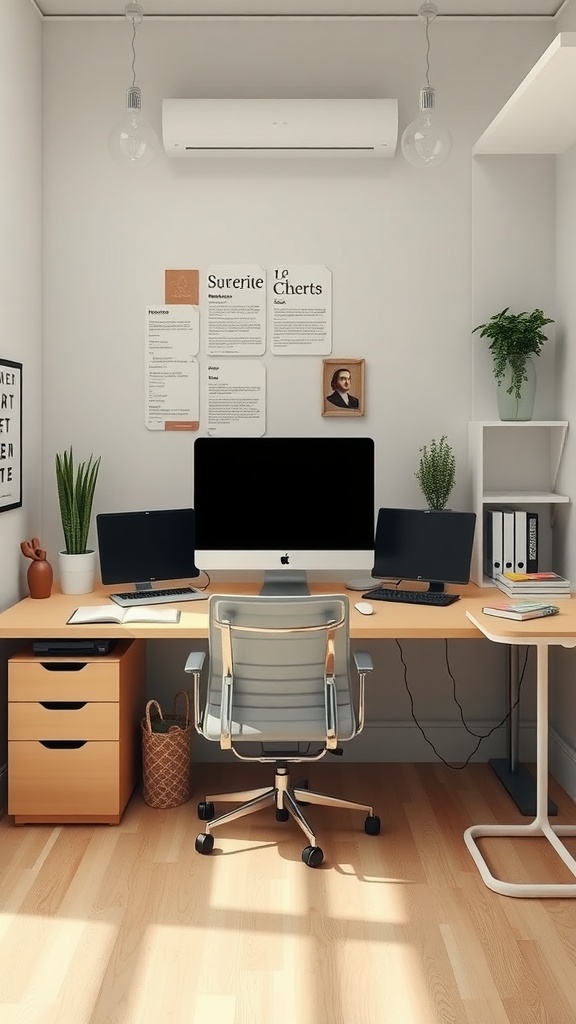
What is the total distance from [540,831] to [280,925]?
958mm

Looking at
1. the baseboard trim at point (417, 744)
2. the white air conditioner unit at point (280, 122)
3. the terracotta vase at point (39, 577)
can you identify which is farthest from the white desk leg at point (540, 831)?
the white air conditioner unit at point (280, 122)

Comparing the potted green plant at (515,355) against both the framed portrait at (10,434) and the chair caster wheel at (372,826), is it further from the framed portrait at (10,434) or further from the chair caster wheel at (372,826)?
the framed portrait at (10,434)

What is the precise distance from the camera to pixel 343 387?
11.5ft

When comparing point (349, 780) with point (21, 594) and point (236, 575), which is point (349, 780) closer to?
point (236, 575)

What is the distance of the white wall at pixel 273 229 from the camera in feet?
11.3

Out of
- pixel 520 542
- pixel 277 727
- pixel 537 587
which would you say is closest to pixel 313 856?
pixel 277 727

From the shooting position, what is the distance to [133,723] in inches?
127

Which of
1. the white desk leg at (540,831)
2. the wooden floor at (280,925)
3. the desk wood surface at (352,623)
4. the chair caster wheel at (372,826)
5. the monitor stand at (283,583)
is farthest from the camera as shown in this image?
the monitor stand at (283,583)

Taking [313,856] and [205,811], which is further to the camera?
[205,811]

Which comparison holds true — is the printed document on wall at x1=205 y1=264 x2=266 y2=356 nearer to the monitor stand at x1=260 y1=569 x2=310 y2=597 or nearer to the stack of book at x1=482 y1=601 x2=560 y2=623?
the monitor stand at x1=260 y1=569 x2=310 y2=597

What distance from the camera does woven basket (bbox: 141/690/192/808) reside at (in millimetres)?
3100

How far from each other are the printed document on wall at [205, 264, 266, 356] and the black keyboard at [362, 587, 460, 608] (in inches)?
42.4

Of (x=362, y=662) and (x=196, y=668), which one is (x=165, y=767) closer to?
(x=196, y=668)

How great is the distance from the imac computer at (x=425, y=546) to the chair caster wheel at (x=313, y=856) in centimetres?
104
